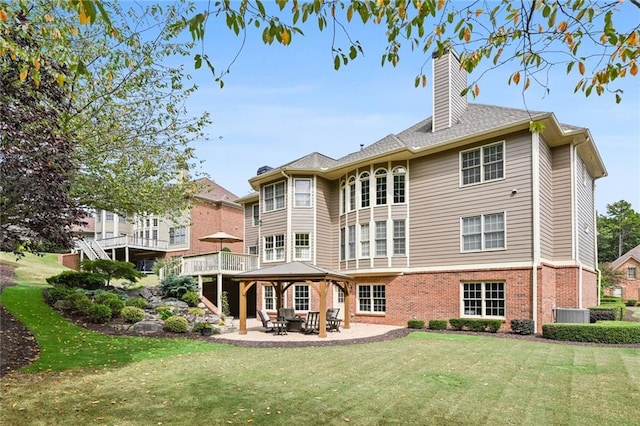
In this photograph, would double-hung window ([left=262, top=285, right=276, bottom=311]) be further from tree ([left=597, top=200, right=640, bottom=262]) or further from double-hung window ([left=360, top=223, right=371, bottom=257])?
tree ([left=597, top=200, right=640, bottom=262])

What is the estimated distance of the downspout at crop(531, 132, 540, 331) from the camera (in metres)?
14.8

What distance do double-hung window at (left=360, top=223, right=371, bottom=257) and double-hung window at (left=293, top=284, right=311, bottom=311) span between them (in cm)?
383

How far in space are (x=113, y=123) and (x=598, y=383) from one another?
11.4 m

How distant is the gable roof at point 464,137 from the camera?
15.8 m

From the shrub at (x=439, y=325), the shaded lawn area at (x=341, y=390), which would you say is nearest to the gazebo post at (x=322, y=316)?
the shaded lawn area at (x=341, y=390)

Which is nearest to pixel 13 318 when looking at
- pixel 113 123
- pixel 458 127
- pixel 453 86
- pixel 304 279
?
pixel 113 123

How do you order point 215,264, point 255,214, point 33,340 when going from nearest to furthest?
point 33,340 < point 215,264 < point 255,214

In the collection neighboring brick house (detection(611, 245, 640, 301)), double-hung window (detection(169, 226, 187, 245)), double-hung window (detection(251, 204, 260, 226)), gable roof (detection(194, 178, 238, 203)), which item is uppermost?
gable roof (detection(194, 178, 238, 203))

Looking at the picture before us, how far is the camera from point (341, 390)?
7008 mm

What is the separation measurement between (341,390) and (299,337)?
7158mm

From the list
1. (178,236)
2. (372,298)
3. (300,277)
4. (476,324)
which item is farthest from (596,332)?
(178,236)

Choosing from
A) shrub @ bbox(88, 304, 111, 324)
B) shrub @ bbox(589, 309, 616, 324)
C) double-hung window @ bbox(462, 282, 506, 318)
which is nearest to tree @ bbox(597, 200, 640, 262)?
shrub @ bbox(589, 309, 616, 324)

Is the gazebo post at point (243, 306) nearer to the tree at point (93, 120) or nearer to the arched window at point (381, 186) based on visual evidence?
the tree at point (93, 120)

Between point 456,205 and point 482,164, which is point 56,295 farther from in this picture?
point 482,164
